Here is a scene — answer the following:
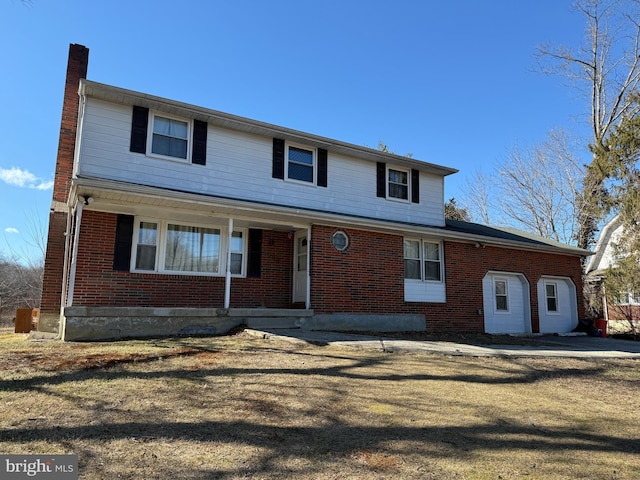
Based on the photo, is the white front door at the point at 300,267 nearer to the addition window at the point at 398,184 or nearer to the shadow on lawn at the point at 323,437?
the addition window at the point at 398,184

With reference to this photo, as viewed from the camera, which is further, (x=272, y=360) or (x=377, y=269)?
(x=377, y=269)

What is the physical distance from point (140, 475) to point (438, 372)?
15.1ft

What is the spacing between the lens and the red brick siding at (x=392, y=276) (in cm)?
1146

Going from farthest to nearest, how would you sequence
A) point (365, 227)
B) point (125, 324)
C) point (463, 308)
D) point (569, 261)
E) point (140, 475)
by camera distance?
point (569, 261) < point (463, 308) < point (365, 227) < point (125, 324) < point (140, 475)

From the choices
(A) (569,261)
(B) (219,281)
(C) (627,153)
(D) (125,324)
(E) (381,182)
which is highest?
(C) (627,153)

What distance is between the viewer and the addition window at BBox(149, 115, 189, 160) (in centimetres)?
1084

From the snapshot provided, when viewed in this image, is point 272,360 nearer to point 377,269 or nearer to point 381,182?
point 377,269

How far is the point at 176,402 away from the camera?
4469 millimetres

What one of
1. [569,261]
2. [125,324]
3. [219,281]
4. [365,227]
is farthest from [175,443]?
[569,261]

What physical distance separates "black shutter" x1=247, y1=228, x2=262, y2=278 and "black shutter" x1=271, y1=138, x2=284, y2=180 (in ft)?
5.57

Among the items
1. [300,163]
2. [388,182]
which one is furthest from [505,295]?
[300,163]

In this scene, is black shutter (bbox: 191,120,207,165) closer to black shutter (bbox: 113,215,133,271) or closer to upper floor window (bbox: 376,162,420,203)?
black shutter (bbox: 113,215,133,271)

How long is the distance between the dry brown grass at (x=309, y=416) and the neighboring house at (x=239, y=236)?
124 inches

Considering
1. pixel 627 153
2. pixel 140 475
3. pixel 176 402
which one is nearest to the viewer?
pixel 140 475
